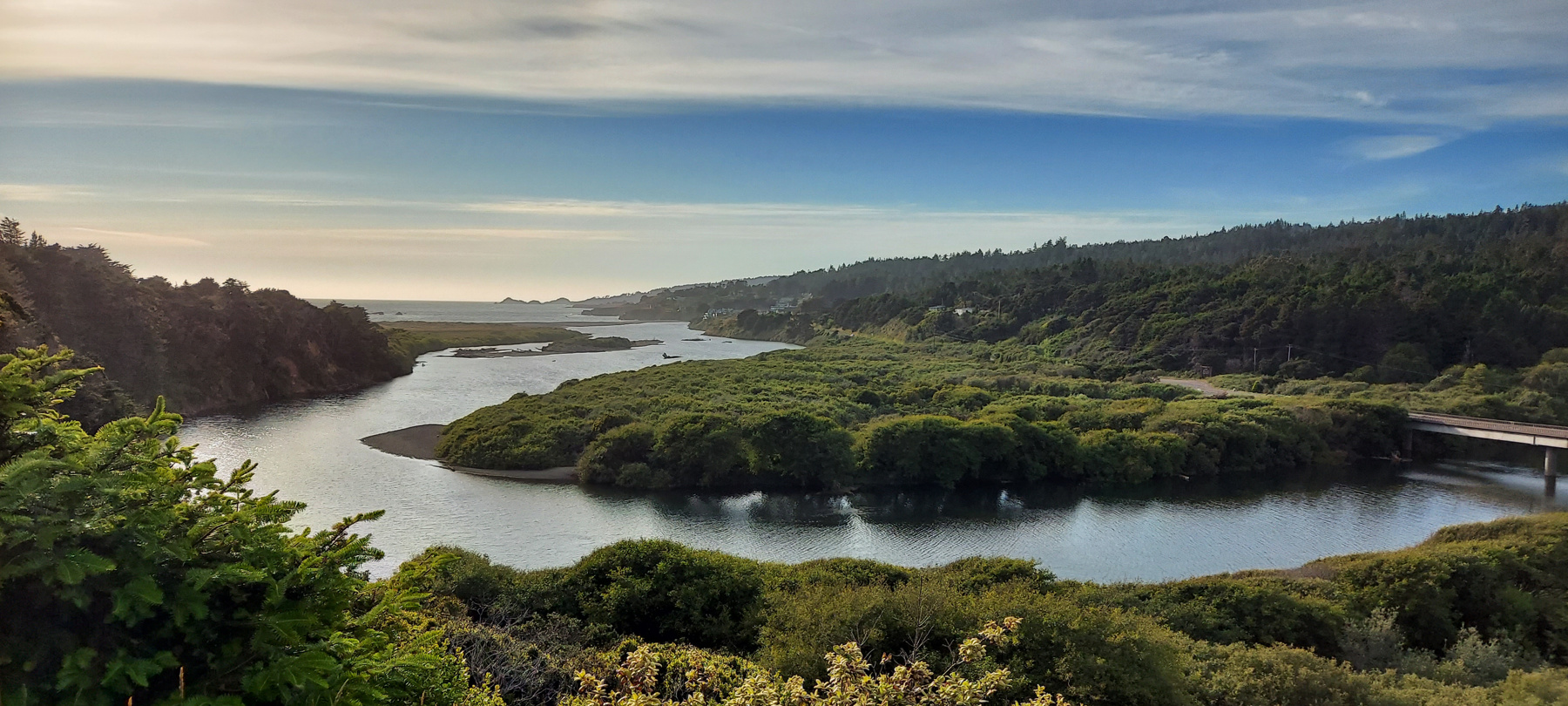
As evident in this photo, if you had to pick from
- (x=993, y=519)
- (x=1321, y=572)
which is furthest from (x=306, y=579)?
(x=993, y=519)

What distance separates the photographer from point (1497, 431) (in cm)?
4516

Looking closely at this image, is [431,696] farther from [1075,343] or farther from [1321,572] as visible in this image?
[1075,343]

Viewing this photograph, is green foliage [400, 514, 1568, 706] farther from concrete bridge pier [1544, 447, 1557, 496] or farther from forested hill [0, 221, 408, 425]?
concrete bridge pier [1544, 447, 1557, 496]

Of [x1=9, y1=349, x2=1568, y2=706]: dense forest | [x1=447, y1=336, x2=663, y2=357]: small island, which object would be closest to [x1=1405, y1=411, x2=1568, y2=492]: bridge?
[x1=9, y1=349, x2=1568, y2=706]: dense forest

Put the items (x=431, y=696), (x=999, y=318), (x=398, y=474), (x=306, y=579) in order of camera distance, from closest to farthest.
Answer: (x=306, y=579) → (x=431, y=696) → (x=398, y=474) → (x=999, y=318)

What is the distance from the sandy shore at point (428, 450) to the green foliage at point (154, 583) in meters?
33.0

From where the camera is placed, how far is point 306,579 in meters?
6.00

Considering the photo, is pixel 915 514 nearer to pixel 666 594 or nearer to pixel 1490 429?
Answer: pixel 666 594

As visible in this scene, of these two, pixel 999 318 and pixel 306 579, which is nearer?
pixel 306 579

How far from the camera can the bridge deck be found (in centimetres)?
4266

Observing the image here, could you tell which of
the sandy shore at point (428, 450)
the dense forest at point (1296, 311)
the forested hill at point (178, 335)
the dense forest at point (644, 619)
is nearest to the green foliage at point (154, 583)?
the dense forest at point (644, 619)

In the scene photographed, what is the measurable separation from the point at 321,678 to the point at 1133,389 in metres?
61.1

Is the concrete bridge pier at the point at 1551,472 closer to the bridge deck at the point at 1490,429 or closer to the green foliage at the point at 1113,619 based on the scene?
the bridge deck at the point at 1490,429

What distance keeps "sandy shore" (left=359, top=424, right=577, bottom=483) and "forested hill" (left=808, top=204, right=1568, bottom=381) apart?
51.7 meters
